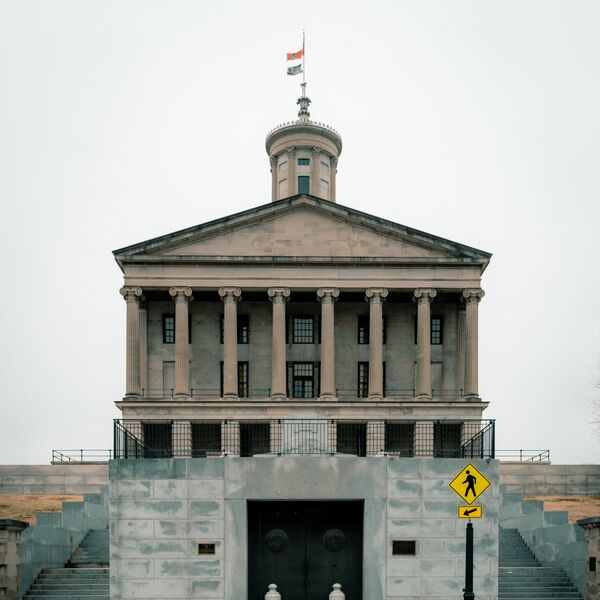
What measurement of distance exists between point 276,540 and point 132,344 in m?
27.3

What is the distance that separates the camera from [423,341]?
47781mm

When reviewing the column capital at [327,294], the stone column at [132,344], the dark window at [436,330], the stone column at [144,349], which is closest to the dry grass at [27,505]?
the stone column at [132,344]

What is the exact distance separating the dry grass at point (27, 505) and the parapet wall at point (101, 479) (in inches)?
54.3

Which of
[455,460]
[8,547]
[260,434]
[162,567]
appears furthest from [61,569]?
[260,434]

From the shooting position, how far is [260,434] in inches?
1861

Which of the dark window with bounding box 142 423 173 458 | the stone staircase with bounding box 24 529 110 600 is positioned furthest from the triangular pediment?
the stone staircase with bounding box 24 529 110 600

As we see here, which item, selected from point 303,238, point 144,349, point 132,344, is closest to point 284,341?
point 303,238

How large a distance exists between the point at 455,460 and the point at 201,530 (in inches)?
299

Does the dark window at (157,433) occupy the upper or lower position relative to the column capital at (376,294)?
lower

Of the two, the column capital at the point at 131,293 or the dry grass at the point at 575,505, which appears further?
the column capital at the point at 131,293

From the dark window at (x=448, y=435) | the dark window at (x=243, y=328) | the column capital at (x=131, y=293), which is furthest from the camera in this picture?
the dark window at (x=243, y=328)

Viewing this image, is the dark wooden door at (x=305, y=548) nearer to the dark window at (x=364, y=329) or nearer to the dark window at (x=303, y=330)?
the dark window at (x=303, y=330)

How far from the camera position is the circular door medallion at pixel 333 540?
22.5 meters

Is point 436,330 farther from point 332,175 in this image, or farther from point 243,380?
point 332,175
